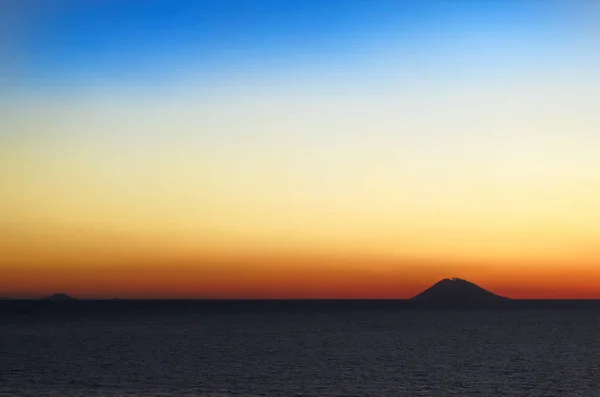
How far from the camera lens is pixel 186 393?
158 ft

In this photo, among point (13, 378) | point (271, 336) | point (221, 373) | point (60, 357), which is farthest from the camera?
point (271, 336)

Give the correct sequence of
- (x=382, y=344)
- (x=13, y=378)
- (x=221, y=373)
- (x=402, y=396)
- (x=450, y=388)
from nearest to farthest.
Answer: (x=402, y=396)
(x=450, y=388)
(x=13, y=378)
(x=221, y=373)
(x=382, y=344)

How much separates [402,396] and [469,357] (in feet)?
103

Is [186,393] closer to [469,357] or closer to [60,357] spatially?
[60,357]

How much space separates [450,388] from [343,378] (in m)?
9.12

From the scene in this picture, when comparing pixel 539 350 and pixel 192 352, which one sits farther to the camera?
pixel 539 350

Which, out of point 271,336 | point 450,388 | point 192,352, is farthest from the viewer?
point 271,336

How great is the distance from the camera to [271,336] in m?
114

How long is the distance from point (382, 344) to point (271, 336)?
75.0ft

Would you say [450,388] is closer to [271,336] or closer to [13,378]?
[13,378]

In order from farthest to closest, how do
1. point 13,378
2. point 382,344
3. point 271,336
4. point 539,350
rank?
point 271,336
point 382,344
point 539,350
point 13,378

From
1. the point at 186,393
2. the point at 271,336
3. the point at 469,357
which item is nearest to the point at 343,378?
the point at 186,393

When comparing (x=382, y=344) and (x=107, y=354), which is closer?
(x=107, y=354)

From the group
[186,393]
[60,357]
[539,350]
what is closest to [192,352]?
[60,357]
